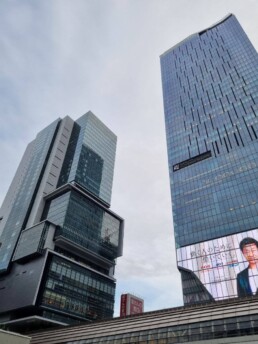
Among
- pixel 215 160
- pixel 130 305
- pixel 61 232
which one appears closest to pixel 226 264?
pixel 130 305

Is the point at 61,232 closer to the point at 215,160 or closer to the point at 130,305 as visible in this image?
the point at 130,305

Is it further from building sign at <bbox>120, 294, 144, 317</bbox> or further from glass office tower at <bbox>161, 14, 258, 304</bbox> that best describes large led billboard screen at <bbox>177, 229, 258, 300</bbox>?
building sign at <bbox>120, 294, 144, 317</bbox>

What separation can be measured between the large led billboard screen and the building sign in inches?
900

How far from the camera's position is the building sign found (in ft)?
304

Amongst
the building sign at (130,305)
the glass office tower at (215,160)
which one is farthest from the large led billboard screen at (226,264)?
the building sign at (130,305)

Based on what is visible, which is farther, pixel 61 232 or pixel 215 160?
pixel 215 160

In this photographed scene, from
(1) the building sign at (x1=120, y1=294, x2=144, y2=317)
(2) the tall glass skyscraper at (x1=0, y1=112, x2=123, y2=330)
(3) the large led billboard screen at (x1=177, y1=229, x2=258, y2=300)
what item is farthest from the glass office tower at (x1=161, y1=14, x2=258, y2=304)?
(2) the tall glass skyscraper at (x1=0, y1=112, x2=123, y2=330)

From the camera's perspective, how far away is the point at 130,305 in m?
93.8

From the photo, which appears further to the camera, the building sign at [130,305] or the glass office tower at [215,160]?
the building sign at [130,305]

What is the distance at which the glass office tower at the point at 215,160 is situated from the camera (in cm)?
7942

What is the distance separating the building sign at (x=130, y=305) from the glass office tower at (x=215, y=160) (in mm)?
22131

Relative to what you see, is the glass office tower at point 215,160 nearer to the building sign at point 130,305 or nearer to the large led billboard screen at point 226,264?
the large led billboard screen at point 226,264

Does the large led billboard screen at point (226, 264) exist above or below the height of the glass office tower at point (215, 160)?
below

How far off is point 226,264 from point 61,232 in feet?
181
